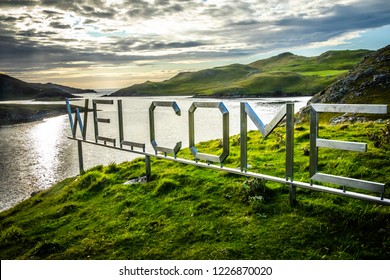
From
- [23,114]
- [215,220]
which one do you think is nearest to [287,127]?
[215,220]

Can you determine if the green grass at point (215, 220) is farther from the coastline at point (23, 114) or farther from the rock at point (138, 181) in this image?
the coastline at point (23, 114)

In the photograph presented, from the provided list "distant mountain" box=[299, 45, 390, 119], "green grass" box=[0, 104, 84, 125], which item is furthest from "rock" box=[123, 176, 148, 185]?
"green grass" box=[0, 104, 84, 125]

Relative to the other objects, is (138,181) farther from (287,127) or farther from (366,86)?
(366,86)

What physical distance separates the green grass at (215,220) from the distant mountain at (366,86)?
18.0 meters

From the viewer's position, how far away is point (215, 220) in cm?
645

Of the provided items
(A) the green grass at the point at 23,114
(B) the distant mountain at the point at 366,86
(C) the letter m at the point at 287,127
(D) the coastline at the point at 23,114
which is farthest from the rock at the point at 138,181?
(D) the coastline at the point at 23,114

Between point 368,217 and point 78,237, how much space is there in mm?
5694

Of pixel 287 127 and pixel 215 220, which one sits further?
pixel 215 220

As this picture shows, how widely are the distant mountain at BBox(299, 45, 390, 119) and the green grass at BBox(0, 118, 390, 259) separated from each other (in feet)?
58.9

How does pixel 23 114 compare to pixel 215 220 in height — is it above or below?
below

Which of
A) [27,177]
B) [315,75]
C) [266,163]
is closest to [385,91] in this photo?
[266,163]

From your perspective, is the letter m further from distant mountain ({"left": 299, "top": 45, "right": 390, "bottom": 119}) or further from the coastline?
the coastline

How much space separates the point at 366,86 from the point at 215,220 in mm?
26251
